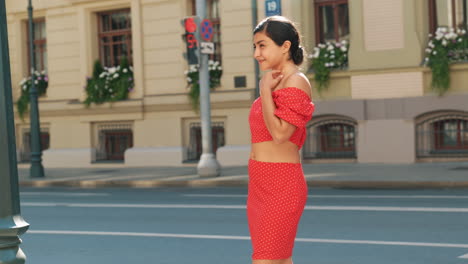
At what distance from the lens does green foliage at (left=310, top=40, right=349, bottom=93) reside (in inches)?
872

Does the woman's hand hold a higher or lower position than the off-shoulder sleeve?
higher

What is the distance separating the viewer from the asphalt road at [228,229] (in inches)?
321

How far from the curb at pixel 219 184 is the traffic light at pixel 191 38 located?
2664 millimetres

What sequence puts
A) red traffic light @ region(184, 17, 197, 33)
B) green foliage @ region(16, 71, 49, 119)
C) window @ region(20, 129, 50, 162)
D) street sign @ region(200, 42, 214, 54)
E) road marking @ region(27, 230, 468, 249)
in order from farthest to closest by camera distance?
window @ region(20, 129, 50, 162), green foliage @ region(16, 71, 49, 119), street sign @ region(200, 42, 214, 54), red traffic light @ region(184, 17, 197, 33), road marking @ region(27, 230, 468, 249)

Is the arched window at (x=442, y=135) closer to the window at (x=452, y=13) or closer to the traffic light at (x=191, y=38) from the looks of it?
the window at (x=452, y=13)

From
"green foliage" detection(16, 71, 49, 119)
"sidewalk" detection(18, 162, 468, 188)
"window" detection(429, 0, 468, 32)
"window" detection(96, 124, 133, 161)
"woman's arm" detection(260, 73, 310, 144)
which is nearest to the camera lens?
"woman's arm" detection(260, 73, 310, 144)

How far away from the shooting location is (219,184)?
707 inches

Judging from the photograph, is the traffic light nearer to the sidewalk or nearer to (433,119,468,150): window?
the sidewalk

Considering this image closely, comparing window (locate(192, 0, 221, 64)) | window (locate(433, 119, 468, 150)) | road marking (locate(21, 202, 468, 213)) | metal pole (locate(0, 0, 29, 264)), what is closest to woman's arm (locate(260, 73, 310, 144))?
metal pole (locate(0, 0, 29, 264))

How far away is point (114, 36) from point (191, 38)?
862 cm

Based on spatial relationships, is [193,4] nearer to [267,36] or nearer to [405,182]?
[405,182]

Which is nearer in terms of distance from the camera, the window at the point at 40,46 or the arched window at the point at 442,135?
the arched window at the point at 442,135

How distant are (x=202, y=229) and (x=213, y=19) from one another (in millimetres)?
15194

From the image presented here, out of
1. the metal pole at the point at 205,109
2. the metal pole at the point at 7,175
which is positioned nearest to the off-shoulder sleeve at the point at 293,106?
the metal pole at the point at 7,175
